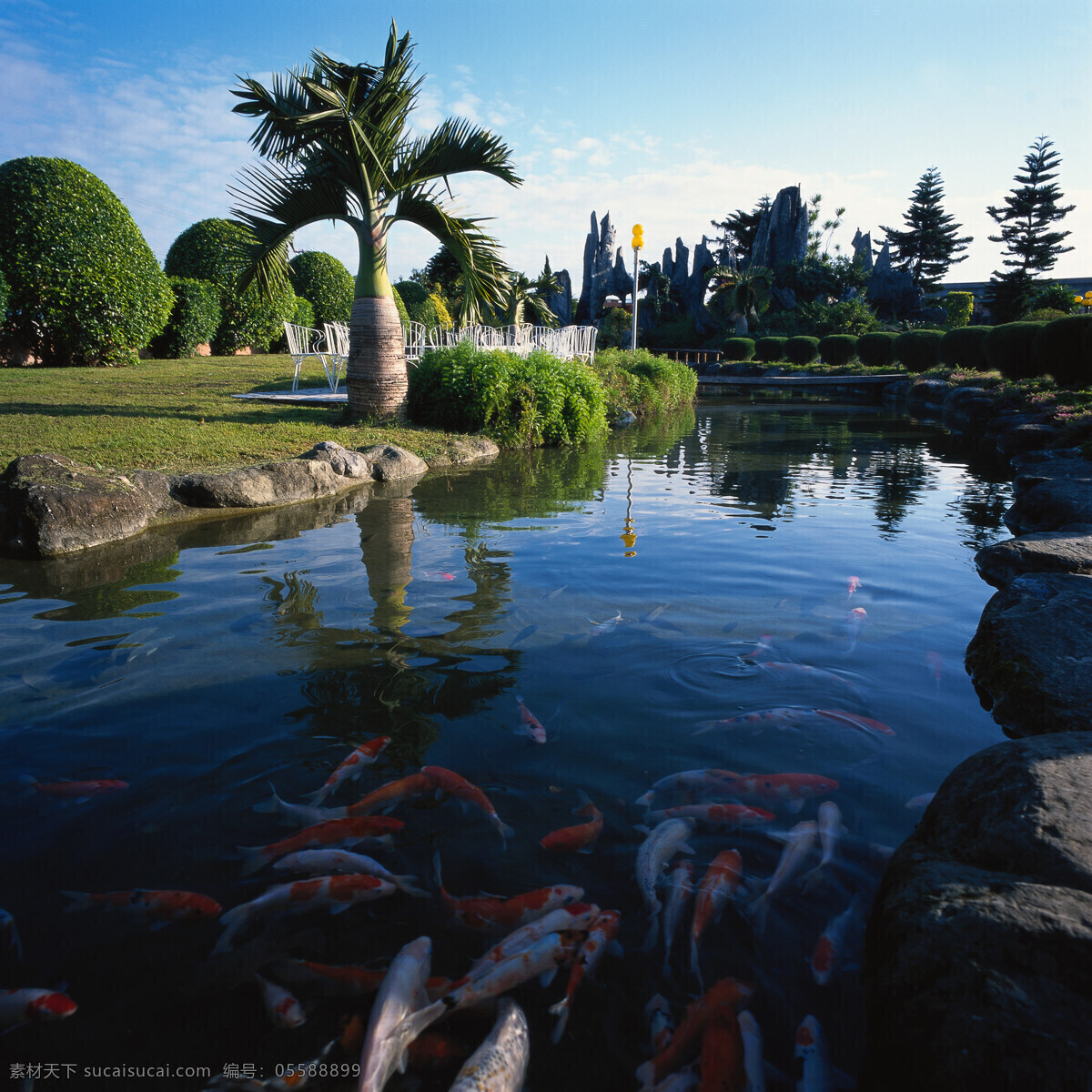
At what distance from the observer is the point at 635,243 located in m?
19.0

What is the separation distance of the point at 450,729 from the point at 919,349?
2975 cm

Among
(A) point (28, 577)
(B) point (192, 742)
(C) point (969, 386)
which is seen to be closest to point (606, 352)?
(C) point (969, 386)

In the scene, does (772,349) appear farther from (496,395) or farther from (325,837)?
(325,837)

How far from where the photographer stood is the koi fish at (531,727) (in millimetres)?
3148

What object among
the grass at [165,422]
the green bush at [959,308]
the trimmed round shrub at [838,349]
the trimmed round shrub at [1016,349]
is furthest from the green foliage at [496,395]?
the green bush at [959,308]

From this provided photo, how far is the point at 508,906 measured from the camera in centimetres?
217

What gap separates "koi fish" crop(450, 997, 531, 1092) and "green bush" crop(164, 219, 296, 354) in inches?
752

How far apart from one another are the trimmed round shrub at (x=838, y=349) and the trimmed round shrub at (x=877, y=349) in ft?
2.63

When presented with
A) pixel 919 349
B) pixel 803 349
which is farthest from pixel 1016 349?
pixel 803 349

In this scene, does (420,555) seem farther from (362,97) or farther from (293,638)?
(362,97)

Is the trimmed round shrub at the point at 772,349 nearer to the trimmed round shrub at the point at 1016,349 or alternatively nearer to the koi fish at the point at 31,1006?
the trimmed round shrub at the point at 1016,349

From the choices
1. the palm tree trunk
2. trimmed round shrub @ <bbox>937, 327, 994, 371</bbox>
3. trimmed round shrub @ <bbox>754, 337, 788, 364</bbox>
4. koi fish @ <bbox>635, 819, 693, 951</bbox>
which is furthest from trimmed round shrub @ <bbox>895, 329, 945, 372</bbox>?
koi fish @ <bbox>635, 819, 693, 951</bbox>

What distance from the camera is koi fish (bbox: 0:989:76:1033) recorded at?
1.82m

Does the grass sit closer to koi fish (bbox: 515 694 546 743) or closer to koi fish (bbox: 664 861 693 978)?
koi fish (bbox: 515 694 546 743)
